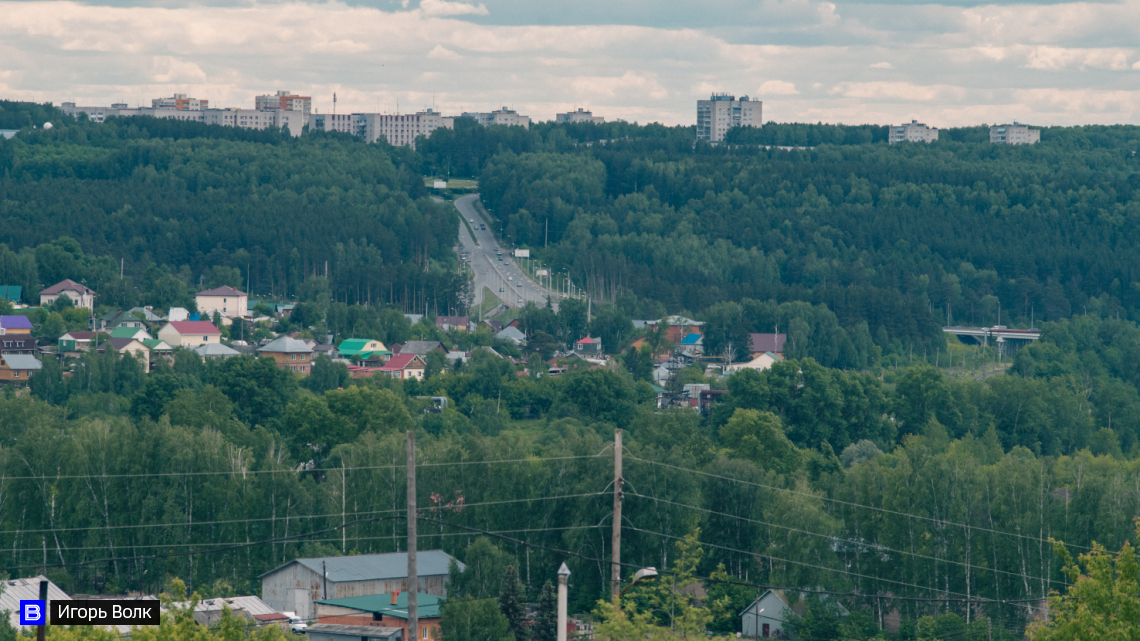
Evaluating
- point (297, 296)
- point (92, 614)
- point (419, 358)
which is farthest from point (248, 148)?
point (92, 614)

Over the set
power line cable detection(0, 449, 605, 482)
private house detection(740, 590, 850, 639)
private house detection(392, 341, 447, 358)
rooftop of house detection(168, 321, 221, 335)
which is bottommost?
private house detection(392, 341, 447, 358)

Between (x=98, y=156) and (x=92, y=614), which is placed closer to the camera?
(x=92, y=614)

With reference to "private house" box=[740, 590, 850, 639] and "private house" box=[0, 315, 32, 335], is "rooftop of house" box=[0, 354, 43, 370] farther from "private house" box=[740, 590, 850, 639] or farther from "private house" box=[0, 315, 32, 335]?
"private house" box=[740, 590, 850, 639]

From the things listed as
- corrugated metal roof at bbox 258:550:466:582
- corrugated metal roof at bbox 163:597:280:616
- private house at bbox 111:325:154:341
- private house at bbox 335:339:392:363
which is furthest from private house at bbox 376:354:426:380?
corrugated metal roof at bbox 163:597:280:616

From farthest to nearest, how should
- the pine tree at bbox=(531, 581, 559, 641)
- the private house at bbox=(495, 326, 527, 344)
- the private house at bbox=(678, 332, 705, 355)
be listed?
the private house at bbox=(678, 332, 705, 355) < the private house at bbox=(495, 326, 527, 344) < the pine tree at bbox=(531, 581, 559, 641)

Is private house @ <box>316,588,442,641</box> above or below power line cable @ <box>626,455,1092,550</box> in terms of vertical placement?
below

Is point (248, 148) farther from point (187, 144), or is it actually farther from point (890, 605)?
point (890, 605)

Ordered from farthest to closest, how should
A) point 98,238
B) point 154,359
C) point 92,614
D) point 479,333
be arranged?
point 98,238
point 479,333
point 154,359
point 92,614

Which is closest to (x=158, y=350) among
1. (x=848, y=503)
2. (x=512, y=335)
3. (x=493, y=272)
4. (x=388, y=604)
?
(x=512, y=335)
